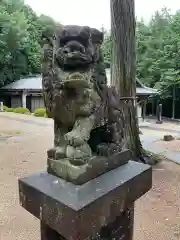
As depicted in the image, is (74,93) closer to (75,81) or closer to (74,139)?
(75,81)

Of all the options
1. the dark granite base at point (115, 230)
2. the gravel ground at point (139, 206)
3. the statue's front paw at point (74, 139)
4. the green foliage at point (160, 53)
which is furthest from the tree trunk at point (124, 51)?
the green foliage at point (160, 53)

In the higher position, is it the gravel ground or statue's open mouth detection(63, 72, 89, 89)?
statue's open mouth detection(63, 72, 89, 89)

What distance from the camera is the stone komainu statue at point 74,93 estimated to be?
127 cm

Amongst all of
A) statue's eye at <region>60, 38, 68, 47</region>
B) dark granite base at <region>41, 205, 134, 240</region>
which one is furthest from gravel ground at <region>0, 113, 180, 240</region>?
statue's eye at <region>60, 38, 68, 47</region>

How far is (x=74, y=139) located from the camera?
4.33 ft

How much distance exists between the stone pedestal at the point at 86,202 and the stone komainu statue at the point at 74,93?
0.09 m

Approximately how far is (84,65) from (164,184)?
3.21m

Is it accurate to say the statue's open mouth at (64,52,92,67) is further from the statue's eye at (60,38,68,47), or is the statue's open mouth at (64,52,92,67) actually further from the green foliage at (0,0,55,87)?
the green foliage at (0,0,55,87)

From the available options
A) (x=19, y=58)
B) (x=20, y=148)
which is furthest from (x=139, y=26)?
(x=20, y=148)

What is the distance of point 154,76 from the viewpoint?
20.9 meters

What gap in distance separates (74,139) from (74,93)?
0.80 ft

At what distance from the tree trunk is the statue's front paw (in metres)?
3.02

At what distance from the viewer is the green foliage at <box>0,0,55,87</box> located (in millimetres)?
18734

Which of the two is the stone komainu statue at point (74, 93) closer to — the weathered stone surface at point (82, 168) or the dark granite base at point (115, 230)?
the weathered stone surface at point (82, 168)
